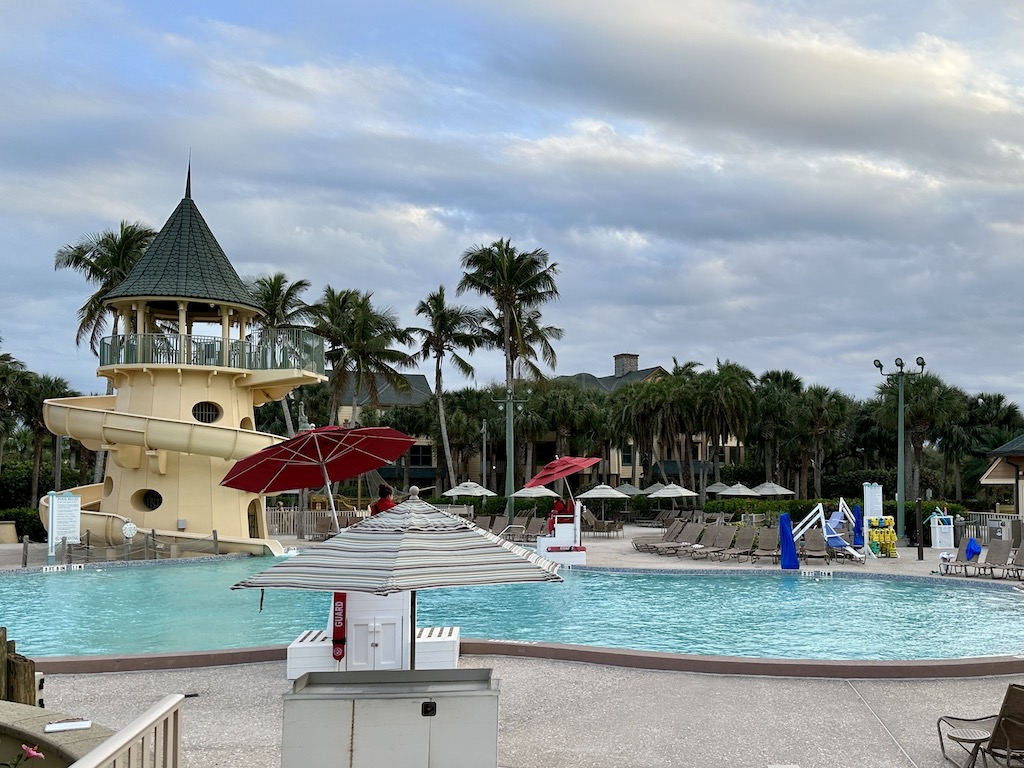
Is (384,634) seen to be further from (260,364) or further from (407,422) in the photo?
Result: (407,422)

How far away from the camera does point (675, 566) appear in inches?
832

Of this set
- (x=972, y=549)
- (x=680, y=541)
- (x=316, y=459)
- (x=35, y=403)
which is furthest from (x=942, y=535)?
(x=35, y=403)

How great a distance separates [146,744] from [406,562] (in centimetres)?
211

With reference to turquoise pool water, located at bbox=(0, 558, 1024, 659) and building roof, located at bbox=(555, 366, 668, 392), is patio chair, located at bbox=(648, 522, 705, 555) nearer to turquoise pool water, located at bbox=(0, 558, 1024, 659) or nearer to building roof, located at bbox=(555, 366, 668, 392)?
turquoise pool water, located at bbox=(0, 558, 1024, 659)

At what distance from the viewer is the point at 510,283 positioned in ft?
147

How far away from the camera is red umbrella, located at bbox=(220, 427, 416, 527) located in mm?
10047

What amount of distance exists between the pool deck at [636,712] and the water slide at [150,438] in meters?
16.5

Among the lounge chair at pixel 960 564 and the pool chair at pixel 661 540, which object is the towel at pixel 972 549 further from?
the pool chair at pixel 661 540

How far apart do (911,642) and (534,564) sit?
876 centimetres

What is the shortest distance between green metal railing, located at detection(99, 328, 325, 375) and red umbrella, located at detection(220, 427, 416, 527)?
17254mm

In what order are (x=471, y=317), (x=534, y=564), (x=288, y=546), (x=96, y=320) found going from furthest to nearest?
(x=471, y=317) → (x=96, y=320) → (x=288, y=546) → (x=534, y=564)

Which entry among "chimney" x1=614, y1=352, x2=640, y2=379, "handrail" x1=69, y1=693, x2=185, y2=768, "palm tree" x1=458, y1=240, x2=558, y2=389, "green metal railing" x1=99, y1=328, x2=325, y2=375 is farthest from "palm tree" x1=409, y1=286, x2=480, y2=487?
"handrail" x1=69, y1=693, x2=185, y2=768

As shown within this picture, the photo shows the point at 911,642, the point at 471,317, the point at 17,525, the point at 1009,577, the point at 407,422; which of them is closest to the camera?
the point at 911,642

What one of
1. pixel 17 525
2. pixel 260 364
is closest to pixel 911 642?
pixel 260 364
